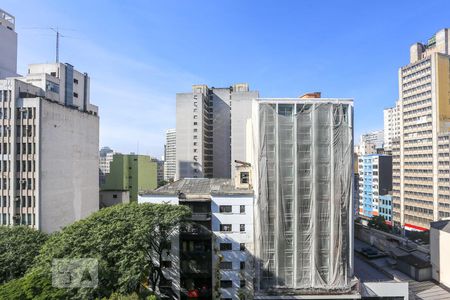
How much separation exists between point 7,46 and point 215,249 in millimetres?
50494

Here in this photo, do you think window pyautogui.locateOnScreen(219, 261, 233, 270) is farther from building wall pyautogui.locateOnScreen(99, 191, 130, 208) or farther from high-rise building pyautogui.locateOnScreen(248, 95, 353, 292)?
building wall pyautogui.locateOnScreen(99, 191, 130, 208)

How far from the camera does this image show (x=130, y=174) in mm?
70938

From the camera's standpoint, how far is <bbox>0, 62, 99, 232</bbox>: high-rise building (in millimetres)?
38719

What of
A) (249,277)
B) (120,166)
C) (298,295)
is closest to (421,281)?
(298,295)

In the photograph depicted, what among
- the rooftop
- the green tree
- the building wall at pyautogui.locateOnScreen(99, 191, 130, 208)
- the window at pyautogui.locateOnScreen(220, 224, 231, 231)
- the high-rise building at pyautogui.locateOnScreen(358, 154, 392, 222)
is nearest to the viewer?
the green tree

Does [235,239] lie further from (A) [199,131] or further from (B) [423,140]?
(B) [423,140]

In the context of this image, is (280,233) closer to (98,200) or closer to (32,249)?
(32,249)

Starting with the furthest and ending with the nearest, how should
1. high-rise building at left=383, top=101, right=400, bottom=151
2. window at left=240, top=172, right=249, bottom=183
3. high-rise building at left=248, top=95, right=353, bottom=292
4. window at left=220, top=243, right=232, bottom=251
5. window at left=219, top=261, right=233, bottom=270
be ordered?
high-rise building at left=383, top=101, right=400, bottom=151 < window at left=240, top=172, right=249, bottom=183 < window at left=220, top=243, right=232, bottom=251 < window at left=219, top=261, right=233, bottom=270 < high-rise building at left=248, top=95, right=353, bottom=292

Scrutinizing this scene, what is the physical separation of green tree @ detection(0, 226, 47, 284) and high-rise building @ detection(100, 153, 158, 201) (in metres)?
42.1

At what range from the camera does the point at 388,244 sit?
3562cm

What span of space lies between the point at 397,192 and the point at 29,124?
8639 centimetres

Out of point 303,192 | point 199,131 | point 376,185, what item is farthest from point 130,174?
point 376,185

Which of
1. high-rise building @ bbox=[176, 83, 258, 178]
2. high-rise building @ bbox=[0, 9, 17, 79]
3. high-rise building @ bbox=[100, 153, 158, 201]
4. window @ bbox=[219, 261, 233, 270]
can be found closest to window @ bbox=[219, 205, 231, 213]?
window @ bbox=[219, 261, 233, 270]

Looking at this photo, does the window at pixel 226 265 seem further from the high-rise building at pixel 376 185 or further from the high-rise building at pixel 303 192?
the high-rise building at pixel 376 185
